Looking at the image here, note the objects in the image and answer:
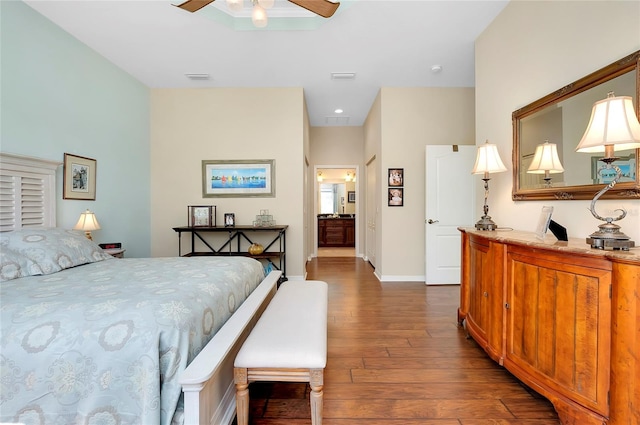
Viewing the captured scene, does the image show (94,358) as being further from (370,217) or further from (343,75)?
(370,217)

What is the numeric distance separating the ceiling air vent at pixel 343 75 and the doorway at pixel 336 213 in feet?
8.58

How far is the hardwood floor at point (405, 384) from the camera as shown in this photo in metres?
1.62

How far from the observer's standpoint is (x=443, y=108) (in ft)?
14.7

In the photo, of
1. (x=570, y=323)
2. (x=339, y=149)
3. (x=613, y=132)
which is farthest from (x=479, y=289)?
(x=339, y=149)

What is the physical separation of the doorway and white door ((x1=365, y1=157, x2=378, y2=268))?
18.1 inches

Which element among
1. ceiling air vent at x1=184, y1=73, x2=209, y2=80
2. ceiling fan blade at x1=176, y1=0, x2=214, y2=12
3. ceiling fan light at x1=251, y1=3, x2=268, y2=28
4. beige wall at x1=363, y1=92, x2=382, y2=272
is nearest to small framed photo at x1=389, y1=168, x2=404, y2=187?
beige wall at x1=363, y1=92, x2=382, y2=272

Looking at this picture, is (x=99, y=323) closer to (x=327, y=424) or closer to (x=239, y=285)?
(x=239, y=285)

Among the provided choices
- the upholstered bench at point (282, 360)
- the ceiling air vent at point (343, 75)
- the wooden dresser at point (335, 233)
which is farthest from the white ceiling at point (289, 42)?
the wooden dresser at point (335, 233)

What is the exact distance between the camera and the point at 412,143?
448 centimetres

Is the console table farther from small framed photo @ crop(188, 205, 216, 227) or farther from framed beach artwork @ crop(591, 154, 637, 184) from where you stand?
framed beach artwork @ crop(591, 154, 637, 184)

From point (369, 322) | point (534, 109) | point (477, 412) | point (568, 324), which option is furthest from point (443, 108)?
point (477, 412)

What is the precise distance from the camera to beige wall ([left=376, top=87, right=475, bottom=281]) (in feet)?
14.7

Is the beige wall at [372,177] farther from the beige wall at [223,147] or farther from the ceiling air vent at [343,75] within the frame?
the beige wall at [223,147]

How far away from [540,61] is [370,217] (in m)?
4.06
